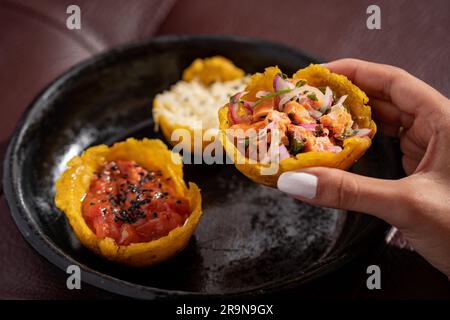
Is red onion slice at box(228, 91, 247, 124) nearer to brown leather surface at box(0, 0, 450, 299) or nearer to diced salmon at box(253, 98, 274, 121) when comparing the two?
diced salmon at box(253, 98, 274, 121)

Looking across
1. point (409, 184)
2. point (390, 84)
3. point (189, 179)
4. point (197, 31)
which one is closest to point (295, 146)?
point (409, 184)

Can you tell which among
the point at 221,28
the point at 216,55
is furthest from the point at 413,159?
the point at 221,28

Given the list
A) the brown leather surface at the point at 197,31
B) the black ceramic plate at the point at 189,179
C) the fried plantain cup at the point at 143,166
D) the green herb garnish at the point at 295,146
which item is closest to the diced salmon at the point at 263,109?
the green herb garnish at the point at 295,146

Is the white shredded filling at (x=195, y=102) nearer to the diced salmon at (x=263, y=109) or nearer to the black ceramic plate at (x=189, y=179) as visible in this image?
the black ceramic plate at (x=189, y=179)

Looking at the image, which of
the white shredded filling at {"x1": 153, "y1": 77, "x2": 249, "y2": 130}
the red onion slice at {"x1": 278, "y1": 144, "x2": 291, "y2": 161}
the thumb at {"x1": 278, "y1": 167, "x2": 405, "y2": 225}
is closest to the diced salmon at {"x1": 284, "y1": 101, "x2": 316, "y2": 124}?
the red onion slice at {"x1": 278, "y1": 144, "x2": 291, "y2": 161}

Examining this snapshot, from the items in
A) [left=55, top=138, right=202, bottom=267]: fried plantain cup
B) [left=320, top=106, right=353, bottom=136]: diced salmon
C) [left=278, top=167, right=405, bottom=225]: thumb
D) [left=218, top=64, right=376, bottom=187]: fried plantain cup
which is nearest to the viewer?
[left=278, top=167, right=405, bottom=225]: thumb

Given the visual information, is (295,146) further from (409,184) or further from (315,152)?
(409,184)
